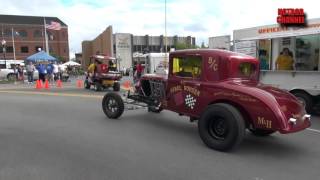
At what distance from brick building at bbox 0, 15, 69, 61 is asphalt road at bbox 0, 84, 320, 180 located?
86.5 metres

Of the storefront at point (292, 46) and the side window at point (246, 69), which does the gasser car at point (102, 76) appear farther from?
the side window at point (246, 69)

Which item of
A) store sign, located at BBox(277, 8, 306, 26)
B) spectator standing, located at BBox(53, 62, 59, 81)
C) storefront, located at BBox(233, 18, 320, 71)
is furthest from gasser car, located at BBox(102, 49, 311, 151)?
spectator standing, located at BBox(53, 62, 59, 81)

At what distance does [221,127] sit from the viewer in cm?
661

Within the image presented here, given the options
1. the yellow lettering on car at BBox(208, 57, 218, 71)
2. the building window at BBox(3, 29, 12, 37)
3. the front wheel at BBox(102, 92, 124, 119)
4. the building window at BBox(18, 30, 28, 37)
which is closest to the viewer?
the yellow lettering on car at BBox(208, 57, 218, 71)

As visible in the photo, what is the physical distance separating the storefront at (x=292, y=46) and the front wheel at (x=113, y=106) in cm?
525

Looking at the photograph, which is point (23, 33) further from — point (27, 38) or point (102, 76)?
point (102, 76)

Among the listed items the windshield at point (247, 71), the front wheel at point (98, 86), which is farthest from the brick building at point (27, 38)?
the windshield at point (247, 71)

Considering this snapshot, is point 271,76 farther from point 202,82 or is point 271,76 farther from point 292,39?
point 202,82

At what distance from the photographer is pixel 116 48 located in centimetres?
4631

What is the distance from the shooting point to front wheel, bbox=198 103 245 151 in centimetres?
613

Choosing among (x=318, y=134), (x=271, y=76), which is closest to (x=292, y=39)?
(x=271, y=76)

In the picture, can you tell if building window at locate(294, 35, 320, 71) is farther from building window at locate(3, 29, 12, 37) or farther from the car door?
building window at locate(3, 29, 12, 37)

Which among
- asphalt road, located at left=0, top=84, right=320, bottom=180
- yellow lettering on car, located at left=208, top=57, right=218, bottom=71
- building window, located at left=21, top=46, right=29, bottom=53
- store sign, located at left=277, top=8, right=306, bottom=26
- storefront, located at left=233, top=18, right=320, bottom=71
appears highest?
building window, located at left=21, top=46, right=29, bottom=53

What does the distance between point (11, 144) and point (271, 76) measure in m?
7.73
